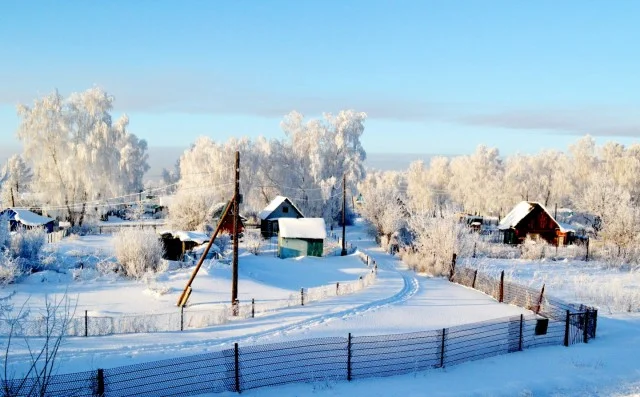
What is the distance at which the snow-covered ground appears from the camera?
11781mm

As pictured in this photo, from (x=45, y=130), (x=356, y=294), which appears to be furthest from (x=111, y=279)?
(x=45, y=130)

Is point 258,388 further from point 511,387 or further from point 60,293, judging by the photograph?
point 60,293

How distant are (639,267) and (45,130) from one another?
51.1 meters

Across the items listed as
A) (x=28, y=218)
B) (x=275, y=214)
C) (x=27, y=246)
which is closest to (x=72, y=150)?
(x=28, y=218)

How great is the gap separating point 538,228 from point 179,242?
3392cm

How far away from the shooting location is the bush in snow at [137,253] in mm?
30234

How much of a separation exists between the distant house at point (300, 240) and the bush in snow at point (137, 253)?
10388mm

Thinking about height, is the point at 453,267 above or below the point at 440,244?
below

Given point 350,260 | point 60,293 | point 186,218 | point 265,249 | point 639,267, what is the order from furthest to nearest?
point 186,218 → point 265,249 → point 350,260 → point 639,267 → point 60,293

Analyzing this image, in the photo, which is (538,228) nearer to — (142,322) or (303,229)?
(303,229)

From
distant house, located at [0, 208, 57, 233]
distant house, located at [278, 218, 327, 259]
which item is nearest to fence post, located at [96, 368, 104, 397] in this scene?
distant house, located at [278, 218, 327, 259]

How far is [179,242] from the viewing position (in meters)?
37.9

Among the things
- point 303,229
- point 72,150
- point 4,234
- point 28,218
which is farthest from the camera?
point 72,150

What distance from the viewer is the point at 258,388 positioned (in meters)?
11.1
